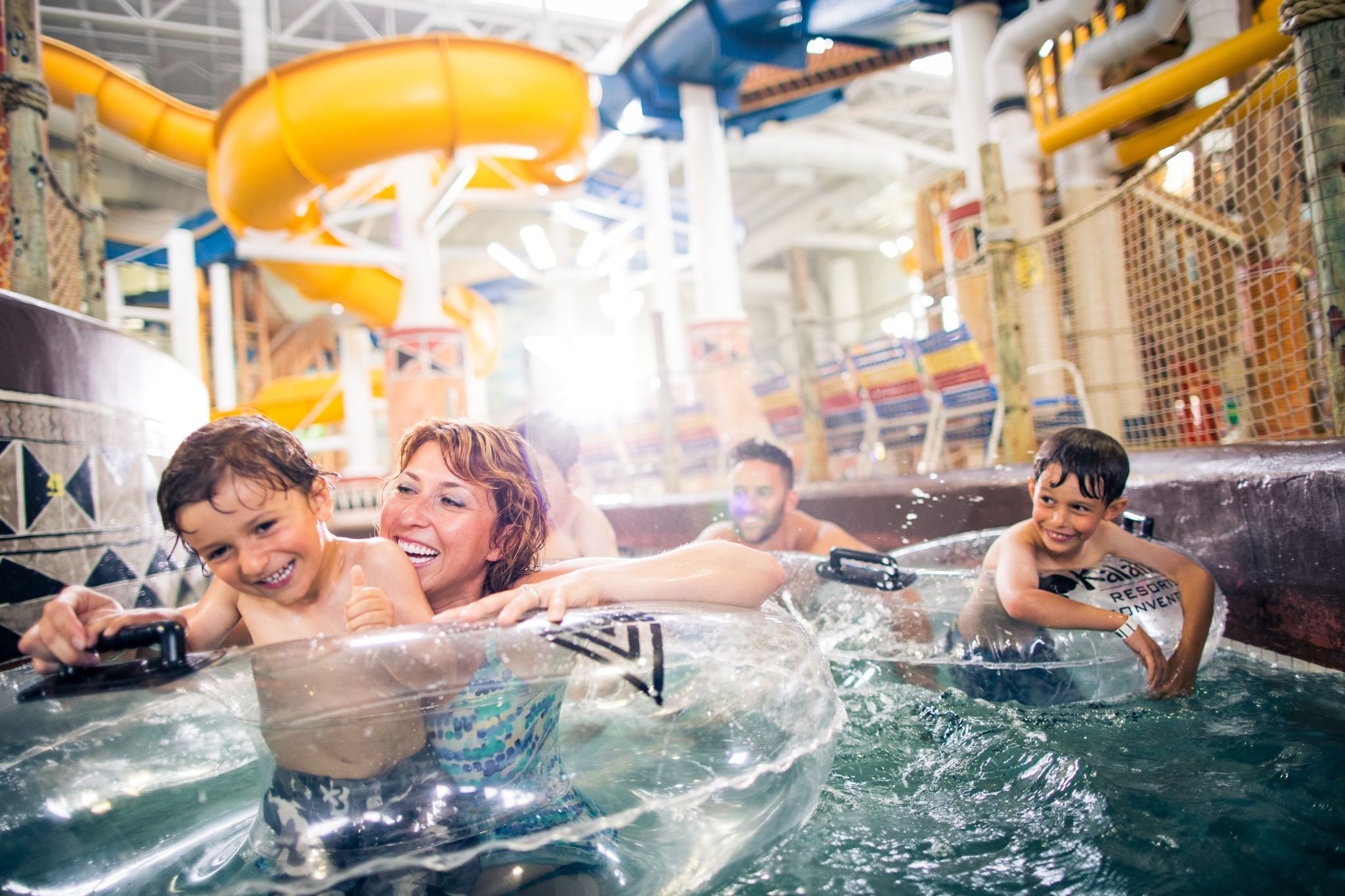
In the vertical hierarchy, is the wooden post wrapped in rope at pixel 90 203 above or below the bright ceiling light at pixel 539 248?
below

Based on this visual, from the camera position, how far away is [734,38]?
8484 millimetres

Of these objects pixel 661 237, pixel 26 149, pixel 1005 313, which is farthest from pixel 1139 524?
pixel 661 237

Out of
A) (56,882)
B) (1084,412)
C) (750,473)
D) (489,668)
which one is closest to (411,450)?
(489,668)

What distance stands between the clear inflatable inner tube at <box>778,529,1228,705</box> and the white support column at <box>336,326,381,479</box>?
25.8ft

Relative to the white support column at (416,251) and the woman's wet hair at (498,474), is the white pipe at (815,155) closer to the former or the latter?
the white support column at (416,251)

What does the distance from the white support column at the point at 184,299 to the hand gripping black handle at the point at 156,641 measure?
649cm

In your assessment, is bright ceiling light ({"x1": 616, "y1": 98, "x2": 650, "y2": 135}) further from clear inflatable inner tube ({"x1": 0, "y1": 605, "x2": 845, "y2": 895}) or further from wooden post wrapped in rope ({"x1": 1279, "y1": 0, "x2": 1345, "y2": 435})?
clear inflatable inner tube ({"x1": 0, "y1": 605, "x2": 845, "y2": 895})

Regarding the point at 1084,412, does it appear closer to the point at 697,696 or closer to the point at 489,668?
A: the point at 697,696

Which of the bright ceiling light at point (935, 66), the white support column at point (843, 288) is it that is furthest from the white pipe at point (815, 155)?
the white support column at point (843, 288)

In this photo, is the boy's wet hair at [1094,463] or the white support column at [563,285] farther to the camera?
the white support column at [563,285]

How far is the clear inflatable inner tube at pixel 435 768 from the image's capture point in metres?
1.35

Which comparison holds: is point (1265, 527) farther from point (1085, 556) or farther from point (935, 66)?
point (935, 66)

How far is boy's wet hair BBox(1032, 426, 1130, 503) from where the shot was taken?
2303 mm

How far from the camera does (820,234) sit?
58.9 feet
